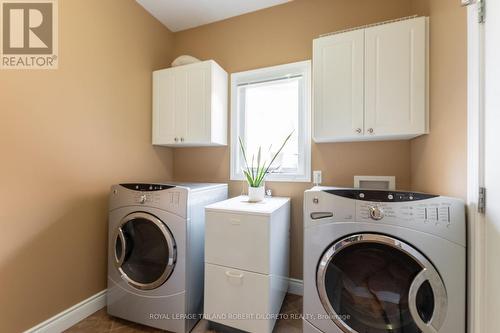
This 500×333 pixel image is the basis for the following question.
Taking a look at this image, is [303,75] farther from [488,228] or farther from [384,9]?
[488,228]

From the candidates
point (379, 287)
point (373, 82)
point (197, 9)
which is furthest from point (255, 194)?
point (197, 9)

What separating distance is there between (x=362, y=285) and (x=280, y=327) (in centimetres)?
79

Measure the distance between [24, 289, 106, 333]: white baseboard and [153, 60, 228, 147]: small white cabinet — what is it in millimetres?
1427

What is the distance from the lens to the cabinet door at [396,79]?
4.56 ft

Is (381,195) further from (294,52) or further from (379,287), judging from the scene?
(294,52)

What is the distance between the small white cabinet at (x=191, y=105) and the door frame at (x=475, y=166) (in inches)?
66.2

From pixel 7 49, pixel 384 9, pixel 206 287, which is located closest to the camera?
pixel 7 49

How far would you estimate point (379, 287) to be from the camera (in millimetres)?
1100

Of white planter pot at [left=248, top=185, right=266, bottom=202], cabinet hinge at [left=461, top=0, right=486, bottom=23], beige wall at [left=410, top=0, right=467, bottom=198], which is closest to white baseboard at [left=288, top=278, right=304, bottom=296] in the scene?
white planter pot at [left=248, top=185, right=266, bottom=202]

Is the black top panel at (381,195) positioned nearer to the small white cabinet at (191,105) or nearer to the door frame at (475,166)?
the door frame at (475,166)

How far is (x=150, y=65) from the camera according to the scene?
2.23 meters

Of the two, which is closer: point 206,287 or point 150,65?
point 206,287

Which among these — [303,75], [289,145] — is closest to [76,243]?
[289,145]

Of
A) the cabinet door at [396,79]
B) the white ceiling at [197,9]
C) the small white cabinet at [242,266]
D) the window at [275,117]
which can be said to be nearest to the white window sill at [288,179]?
the window at [275,117]
